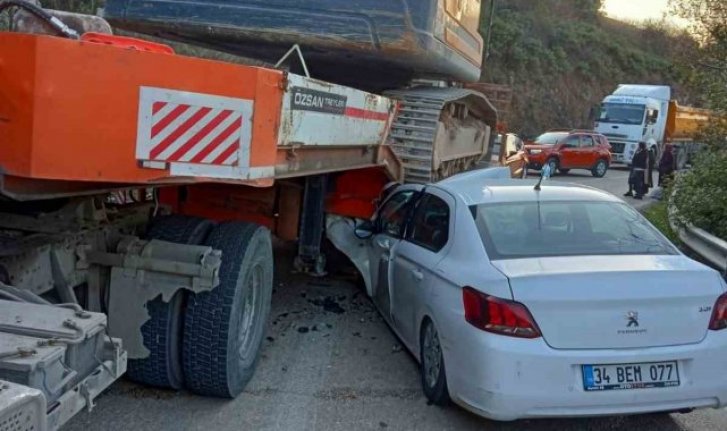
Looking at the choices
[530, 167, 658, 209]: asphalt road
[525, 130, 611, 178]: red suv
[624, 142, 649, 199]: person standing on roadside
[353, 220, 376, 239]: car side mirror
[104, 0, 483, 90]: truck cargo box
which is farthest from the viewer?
[525, 130, 611, 178]: red suv

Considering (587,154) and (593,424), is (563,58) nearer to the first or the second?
(587,154)

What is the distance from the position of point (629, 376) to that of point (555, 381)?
15.7 inches

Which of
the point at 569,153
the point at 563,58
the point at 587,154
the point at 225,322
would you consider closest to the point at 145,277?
the point at 225,322

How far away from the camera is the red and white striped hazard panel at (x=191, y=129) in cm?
327

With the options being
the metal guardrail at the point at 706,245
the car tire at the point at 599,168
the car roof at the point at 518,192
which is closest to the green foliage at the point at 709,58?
the metal guardrail at the point at 706,245

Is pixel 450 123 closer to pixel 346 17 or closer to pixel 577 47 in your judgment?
pixel 346 17

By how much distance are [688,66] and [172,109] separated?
37.5 feet

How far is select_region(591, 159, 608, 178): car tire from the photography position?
90.9 feet

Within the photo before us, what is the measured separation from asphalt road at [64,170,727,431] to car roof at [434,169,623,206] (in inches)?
51.0

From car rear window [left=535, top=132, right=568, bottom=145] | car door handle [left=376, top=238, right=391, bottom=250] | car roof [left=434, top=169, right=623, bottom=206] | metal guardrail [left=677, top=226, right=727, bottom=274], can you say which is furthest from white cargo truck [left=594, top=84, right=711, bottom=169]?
car roof [left=434, top=169, right=623, bottom=206]

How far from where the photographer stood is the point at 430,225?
17.5 ft

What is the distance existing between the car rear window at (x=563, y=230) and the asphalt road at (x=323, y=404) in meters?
1.01

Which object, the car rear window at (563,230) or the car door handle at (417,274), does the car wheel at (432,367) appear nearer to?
the car door handle at (417,274)

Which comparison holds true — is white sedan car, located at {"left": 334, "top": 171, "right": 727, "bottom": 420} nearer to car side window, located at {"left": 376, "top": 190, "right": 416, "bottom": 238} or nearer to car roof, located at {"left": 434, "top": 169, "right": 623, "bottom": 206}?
car roof, located at {"left": 434, "top": 169, "right": 623, "bottom": 206}
